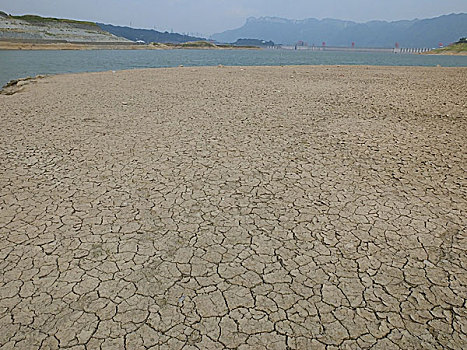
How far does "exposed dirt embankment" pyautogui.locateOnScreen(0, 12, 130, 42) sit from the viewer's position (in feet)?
190

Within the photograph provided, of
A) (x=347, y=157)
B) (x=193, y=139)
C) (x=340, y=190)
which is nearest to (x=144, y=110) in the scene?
(x=193, y=139)

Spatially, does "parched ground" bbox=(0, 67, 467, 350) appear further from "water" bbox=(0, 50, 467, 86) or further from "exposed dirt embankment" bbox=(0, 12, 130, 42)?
"exposed dirt embankment" bbox=(0, 12, 130, 42)

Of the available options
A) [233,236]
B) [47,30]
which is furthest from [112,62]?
[47,30]

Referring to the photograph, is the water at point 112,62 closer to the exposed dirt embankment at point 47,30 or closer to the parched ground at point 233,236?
the parched ground at point 233,236

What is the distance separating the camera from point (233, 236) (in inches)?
112

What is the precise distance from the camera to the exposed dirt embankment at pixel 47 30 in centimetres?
5792

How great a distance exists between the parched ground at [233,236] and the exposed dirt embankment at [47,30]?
2598 inches

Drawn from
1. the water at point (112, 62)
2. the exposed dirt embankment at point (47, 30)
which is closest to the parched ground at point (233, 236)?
the water at point (112, 62)

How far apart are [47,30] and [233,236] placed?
80.7 m

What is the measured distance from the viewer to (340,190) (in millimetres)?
3645

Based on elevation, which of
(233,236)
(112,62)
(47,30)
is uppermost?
(47,30)

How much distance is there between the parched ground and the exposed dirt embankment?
6598 centimetres

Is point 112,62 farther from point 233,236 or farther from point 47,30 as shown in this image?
point 47,30

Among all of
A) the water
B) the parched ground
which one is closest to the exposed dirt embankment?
the water
